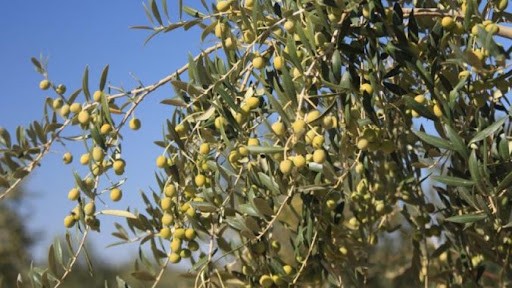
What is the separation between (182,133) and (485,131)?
45 cm

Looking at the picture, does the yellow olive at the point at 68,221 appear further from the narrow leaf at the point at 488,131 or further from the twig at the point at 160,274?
the narrow leaf at the point at 488,131

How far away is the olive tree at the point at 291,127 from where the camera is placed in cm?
95

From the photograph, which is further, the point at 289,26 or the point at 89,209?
the point at 89,209

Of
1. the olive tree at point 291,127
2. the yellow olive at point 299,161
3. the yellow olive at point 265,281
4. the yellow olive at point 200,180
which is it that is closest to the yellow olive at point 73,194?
the olive tree at point 291,127

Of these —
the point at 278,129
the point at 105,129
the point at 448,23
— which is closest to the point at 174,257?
the point at 105,129

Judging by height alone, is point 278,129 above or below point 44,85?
below

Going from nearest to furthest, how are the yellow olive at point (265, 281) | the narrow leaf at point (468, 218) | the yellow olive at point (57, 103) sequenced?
the narrow leaf at point (468, 218), the yellow olive at point (265, 281), the yellow olive at point (57, 103)

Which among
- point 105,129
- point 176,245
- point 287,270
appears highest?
point 105,129

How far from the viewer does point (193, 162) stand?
43.3 inches

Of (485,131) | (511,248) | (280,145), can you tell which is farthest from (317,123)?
(511,248)

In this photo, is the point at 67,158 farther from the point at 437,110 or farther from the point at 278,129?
the point at 437,110

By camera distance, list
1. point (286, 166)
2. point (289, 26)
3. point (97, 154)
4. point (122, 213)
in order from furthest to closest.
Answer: point (122, 213) → point (97, 154) → point (289, 26) → point (286, 166)

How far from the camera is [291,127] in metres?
0.92

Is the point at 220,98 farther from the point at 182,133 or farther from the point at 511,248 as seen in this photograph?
the point at 511,248
